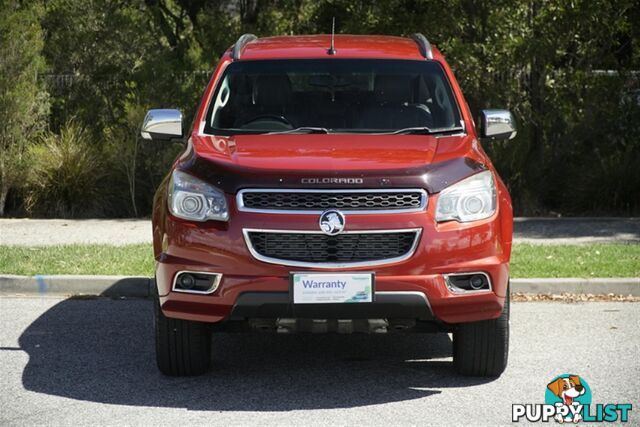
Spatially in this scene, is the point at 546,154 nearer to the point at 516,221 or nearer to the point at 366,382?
the point at 516,221

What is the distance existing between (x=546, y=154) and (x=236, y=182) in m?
10.3

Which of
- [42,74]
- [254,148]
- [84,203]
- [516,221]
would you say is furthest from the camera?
[42,74]

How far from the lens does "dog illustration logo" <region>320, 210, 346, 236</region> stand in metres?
6.31

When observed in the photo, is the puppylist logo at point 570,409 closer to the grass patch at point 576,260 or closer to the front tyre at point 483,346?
the front tyre at point 483,346

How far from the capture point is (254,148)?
685 cm

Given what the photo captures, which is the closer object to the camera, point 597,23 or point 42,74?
point 597,23

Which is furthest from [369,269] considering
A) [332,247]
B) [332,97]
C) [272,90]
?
[272,90]

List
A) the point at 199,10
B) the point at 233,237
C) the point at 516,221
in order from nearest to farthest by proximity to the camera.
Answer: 1. the point at 233,237
2. the point at 516,221
3. the point at 199,10

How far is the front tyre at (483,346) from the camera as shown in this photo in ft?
22.4

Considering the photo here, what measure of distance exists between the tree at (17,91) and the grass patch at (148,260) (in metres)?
3.82

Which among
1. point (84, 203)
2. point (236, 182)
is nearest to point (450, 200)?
point (236, 182)

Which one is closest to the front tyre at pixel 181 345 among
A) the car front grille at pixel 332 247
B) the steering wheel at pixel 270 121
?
the car front grille at pixel 332 247

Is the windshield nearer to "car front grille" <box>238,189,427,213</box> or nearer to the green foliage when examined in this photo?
"car front grille" <box>238,189,427,213</box>

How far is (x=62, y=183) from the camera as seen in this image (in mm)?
15523
